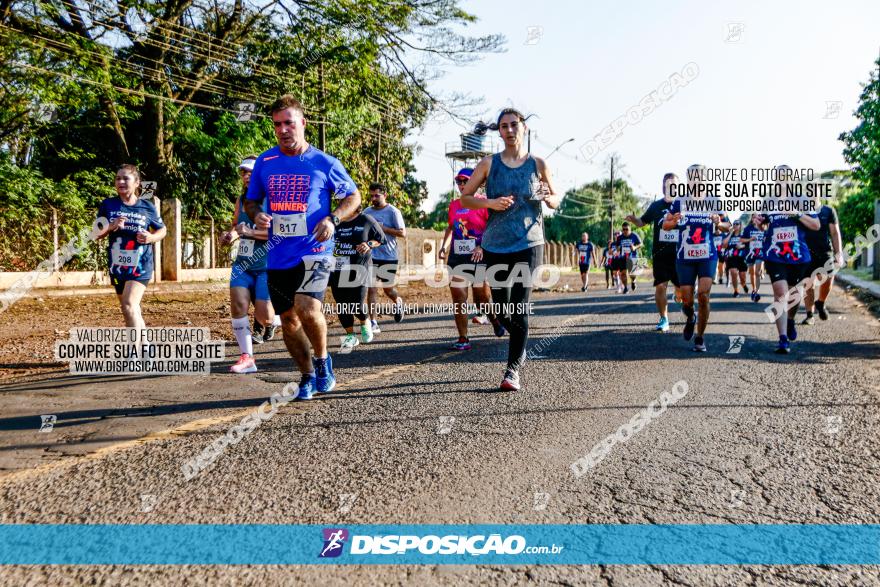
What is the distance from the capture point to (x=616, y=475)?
11.3ft

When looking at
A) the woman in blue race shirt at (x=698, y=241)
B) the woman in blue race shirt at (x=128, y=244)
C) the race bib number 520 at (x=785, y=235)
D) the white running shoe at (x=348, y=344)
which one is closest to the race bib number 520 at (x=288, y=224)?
the woman in blue race shirt at (x=128, y=244)

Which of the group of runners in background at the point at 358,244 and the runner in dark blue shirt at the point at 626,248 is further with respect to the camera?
the runner in dark blue shirt at the point at 626,248

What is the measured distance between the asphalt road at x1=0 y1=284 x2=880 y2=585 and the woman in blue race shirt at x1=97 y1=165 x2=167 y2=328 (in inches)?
38.1

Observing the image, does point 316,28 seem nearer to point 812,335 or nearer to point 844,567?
point 812,335

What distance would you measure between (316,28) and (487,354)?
63.4ft

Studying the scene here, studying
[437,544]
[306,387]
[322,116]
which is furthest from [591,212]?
[437,544]

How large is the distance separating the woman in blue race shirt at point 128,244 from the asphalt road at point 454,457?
967mm

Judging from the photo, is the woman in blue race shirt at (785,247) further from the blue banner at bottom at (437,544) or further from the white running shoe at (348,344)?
the blue banner at bottom at (437,544)

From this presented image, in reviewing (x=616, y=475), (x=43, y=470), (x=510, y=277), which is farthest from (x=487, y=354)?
(x=43, y=470)

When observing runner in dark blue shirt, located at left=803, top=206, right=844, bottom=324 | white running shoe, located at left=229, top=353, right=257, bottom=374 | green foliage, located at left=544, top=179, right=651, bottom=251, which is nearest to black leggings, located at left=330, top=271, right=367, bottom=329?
white running shoe, located at left=229, top=353, right=257, bottom=374

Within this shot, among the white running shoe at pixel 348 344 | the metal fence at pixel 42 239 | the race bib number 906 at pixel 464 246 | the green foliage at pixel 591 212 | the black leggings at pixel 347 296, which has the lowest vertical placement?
the white running shoe at pixel 348 344

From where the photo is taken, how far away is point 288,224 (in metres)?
5.06

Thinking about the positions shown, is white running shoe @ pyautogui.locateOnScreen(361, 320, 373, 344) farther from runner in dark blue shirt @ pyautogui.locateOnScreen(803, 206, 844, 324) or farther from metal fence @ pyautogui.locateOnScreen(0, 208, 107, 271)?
metal fence @ pyautogui.locateOnScreen(0, 208, 107, 271)

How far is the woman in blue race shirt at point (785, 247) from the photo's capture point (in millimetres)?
8375
